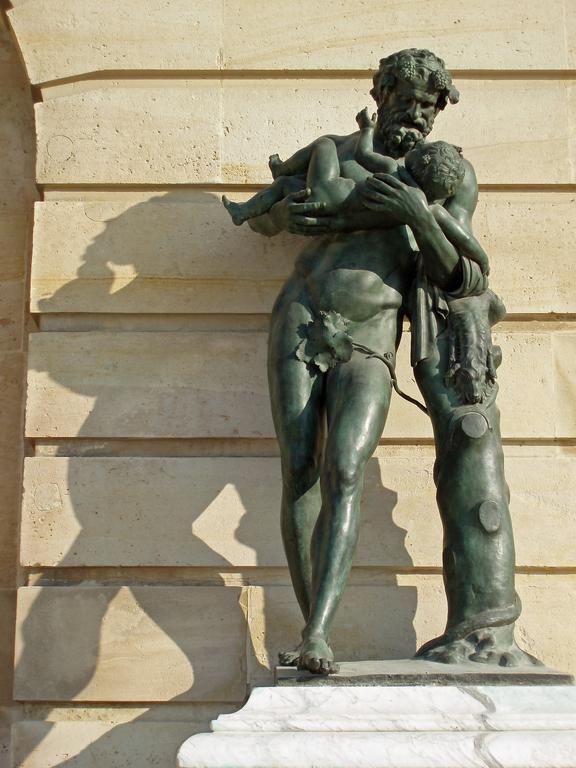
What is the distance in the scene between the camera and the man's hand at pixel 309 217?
19.8 feet

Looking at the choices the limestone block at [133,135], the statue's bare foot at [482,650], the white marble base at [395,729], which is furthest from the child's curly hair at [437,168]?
the white marble base at [395,729]

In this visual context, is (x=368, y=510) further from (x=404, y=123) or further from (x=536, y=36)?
(x=536, y=36)

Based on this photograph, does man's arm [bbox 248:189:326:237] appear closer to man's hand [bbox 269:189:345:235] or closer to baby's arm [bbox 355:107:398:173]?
man's hand [bbox 269:189:345:235]

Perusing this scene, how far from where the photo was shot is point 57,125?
7.12 m

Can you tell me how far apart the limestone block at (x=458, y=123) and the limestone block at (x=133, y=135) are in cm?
13

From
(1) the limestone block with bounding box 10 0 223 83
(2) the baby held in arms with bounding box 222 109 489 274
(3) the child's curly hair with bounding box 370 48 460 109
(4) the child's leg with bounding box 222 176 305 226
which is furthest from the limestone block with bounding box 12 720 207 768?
(1) the limestone block with bounding box 10 0 223 83

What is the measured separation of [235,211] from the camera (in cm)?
657

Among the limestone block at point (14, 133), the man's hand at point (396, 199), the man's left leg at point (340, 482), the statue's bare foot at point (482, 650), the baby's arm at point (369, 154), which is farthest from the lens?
the limestone block at point (14, 133)

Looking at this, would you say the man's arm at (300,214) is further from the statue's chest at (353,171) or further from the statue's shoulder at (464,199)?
the statue's shoulder at (464,199)

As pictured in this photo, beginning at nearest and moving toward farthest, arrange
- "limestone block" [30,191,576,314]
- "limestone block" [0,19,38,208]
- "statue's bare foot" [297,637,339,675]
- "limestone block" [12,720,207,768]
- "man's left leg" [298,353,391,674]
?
"statue's bare foot" [297,637,339,675] → "man's left leg" [298,353,391,674] → "limestone block" [12,720,207,768] → "limestone block" [30,191,576,314] → "limestone block" [0,19,38,208]

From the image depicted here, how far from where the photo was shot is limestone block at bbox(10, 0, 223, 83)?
7.18m

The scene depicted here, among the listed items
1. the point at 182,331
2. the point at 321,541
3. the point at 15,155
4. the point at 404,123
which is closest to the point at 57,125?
the point at 15,155

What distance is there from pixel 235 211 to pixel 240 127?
28.3 inches

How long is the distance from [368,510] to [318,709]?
6.15 feet
